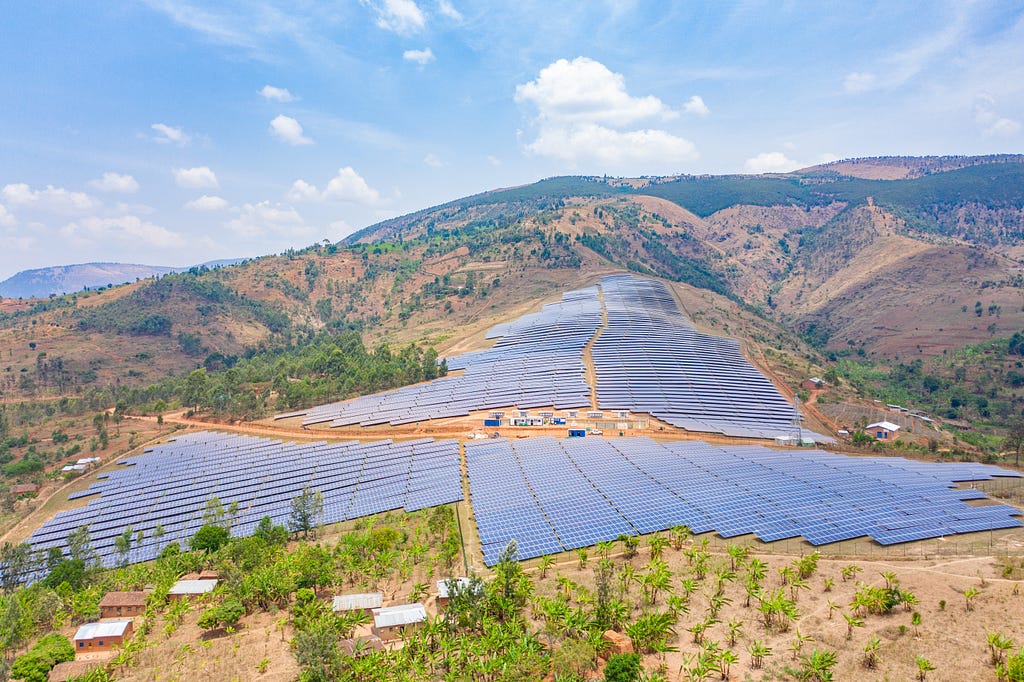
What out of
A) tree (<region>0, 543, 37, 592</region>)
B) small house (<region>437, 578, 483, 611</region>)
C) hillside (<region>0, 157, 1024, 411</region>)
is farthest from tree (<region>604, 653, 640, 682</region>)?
hillside (<region>0, 157, 1024, 411</region>)

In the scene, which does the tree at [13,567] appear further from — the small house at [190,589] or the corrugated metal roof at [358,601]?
the corrugated metal roof at [358,601]

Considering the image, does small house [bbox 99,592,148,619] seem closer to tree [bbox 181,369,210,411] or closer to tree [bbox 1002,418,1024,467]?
tree [bbox 181,369,210,411]

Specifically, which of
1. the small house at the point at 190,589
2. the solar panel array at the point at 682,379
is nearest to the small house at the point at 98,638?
the small house at the point at 190,589

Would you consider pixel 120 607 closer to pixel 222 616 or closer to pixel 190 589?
pixel 190 589

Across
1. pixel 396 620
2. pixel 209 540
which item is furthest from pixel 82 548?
pixel 396 620

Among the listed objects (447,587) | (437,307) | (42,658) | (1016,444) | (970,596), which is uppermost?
(437,307)
